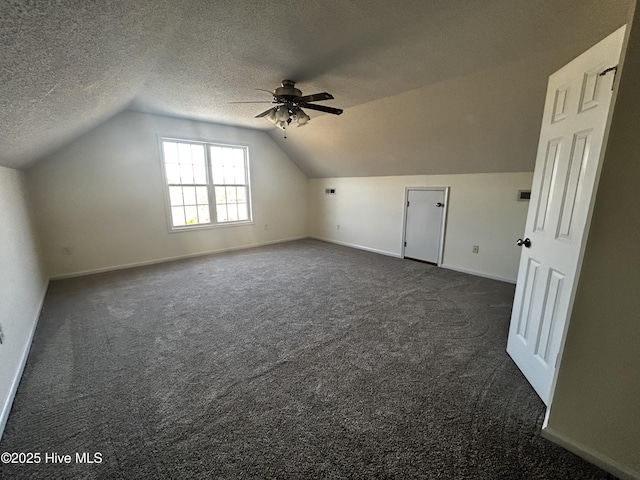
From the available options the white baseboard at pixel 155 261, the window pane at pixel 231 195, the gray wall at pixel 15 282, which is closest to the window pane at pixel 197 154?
the window pane at pixel 231 195

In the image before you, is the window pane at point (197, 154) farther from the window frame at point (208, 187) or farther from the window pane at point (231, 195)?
the window pane at point (231, 195)

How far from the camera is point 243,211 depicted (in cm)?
565

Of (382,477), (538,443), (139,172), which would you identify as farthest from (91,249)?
(538,443)

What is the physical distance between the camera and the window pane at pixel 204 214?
5.07 meters

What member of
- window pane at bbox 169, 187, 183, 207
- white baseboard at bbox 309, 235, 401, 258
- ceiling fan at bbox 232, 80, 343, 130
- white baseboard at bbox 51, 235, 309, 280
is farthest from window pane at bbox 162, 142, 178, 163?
white baseboard at bbox 309, 235, 401, 258

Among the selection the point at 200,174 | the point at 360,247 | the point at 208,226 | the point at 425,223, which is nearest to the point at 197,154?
the point at 200,174

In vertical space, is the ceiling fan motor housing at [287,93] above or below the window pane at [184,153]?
above

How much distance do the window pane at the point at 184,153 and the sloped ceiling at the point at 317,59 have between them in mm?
982

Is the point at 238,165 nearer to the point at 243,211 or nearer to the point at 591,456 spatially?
the point at 243,211

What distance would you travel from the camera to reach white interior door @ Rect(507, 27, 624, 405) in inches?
52.9

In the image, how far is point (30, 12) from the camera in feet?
2.88

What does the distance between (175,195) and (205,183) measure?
0.58 m

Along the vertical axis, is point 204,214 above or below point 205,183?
below

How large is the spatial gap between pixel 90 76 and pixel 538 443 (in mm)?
3403
